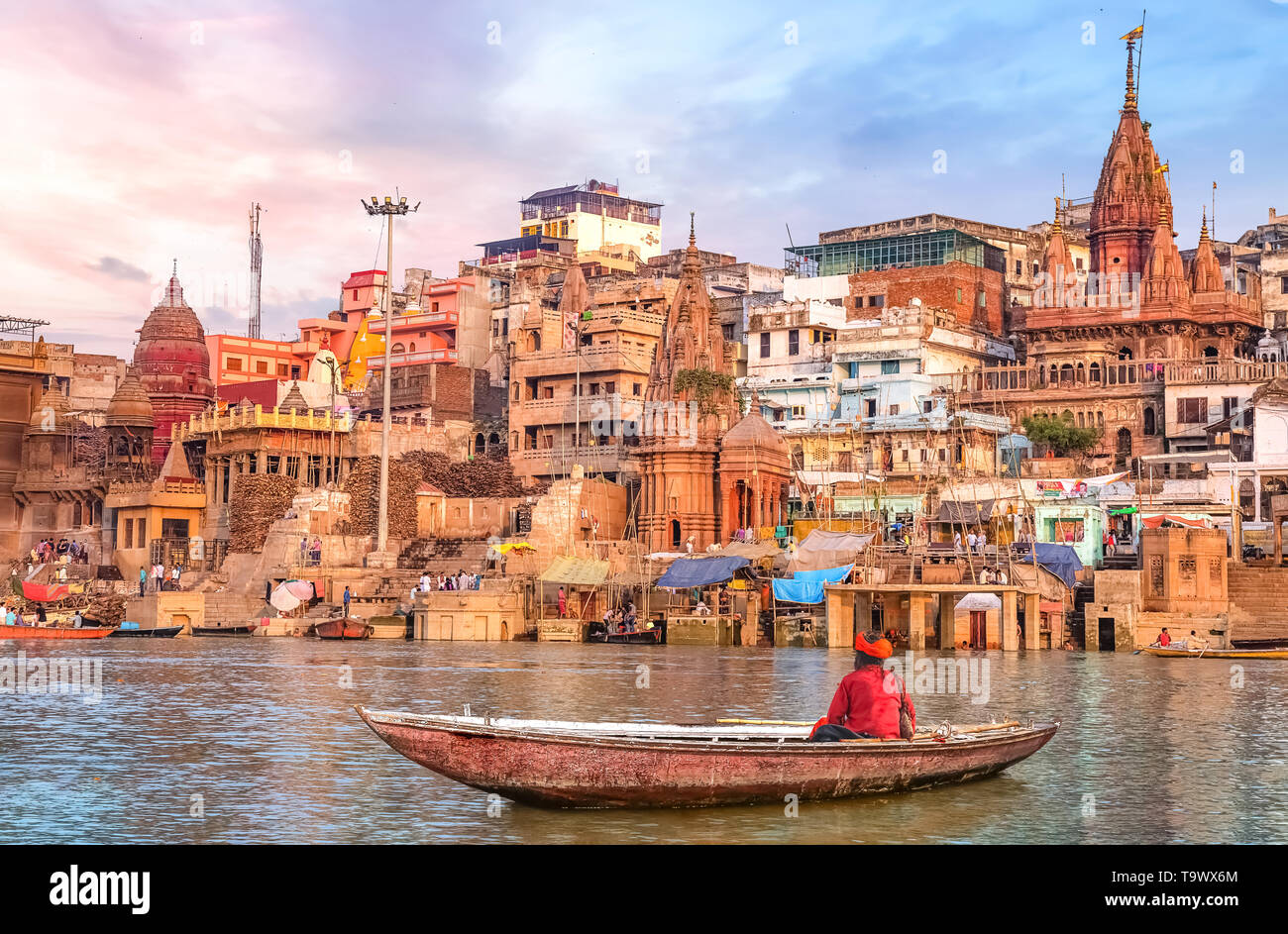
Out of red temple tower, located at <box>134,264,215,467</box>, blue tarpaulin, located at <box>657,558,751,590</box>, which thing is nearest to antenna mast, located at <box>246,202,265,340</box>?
red temple tower, located at <box>134,264,215,467</box>

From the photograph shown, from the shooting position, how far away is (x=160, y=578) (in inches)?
2746

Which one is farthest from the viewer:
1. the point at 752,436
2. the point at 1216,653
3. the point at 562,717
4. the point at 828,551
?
the point at 752,436

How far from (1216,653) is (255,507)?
40.0 m

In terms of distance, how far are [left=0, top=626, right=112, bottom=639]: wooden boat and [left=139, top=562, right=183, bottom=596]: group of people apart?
774 centimetres

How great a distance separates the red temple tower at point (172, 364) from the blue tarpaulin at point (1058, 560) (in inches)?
1917

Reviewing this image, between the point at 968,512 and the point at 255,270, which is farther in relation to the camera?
the point at 255,270

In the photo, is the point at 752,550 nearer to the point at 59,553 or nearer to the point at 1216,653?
the point at 1216,653

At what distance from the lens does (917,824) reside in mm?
20359

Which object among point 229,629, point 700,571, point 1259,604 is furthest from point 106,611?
point 1259,604

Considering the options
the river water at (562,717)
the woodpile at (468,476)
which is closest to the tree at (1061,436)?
the woodpile at (468,476)
